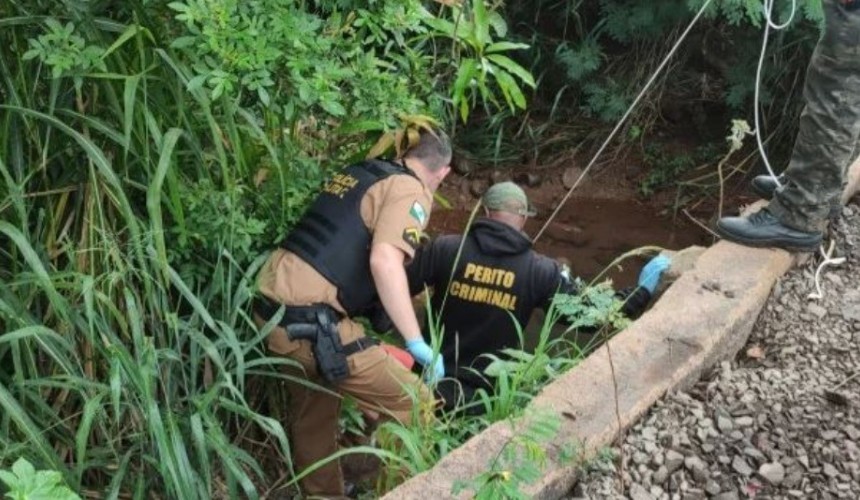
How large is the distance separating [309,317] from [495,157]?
10.7 ft

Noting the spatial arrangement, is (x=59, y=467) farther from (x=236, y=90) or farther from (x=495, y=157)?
(x=495, y=157)

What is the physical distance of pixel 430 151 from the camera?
3764 mm

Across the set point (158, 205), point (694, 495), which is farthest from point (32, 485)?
point (694, 495)

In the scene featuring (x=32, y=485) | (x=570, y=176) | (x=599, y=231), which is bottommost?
(x=599, y=231)

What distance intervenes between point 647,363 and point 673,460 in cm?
43

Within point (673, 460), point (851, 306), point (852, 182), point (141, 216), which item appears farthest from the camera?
point (852, 182)

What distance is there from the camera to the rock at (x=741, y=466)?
8.73 ft

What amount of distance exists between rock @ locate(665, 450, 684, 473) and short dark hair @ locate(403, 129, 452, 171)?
1.49 metres

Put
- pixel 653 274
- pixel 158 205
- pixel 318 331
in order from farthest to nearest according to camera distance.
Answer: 1. pixel 653 274
2. pixel 318 331
3. pixel 158 205

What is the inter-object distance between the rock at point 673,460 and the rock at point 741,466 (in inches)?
5.3

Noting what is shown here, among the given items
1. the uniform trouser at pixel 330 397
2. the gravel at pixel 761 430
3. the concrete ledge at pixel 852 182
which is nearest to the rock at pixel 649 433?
the gravel at pixel 761 430

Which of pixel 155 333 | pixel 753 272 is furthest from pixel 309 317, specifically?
pixel 753 272

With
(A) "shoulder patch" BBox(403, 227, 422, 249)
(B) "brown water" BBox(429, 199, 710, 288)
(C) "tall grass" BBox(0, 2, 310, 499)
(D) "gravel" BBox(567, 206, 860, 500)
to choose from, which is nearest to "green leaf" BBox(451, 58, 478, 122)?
(A) "shoulder patch" BBox(403, 227, 422, 249)

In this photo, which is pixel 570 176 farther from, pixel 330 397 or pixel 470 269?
pixel 330 397
